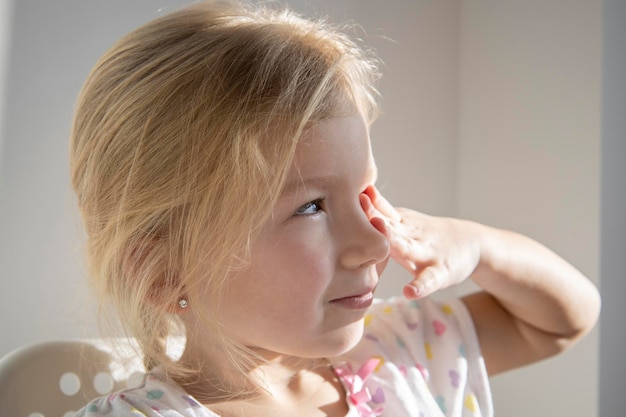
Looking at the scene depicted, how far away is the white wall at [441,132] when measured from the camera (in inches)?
40.9

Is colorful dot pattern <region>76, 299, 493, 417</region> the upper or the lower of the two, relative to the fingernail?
lower

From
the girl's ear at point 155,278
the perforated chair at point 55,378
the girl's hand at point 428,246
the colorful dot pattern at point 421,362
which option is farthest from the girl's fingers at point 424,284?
the perforated chair at point 55,378

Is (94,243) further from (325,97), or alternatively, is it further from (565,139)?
(565,139)

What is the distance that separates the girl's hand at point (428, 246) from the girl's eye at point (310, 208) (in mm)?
94

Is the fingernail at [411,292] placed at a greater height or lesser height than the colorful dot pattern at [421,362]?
greater

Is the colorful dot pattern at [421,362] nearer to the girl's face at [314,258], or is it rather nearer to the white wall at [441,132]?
the girl's face at [314,258]

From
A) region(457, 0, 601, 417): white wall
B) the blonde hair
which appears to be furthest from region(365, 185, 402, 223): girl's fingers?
region(457, 0, 601, 417): white wall

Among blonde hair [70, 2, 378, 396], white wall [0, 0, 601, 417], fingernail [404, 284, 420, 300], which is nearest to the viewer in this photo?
blonde hair [70, 2, 378, 396]

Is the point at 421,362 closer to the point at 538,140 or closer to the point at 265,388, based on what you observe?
the point at 265,388

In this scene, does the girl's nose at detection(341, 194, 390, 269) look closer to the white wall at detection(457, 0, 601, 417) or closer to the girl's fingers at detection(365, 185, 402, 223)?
the girl's fingers at detection(365, 185, 402, 223)

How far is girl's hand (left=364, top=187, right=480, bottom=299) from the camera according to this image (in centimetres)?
81

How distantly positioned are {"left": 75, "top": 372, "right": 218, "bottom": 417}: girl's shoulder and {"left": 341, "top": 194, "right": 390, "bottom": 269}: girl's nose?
0.20 metres

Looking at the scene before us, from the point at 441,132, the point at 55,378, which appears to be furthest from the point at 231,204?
the point at 441,132

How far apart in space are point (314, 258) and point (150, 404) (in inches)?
8.2
